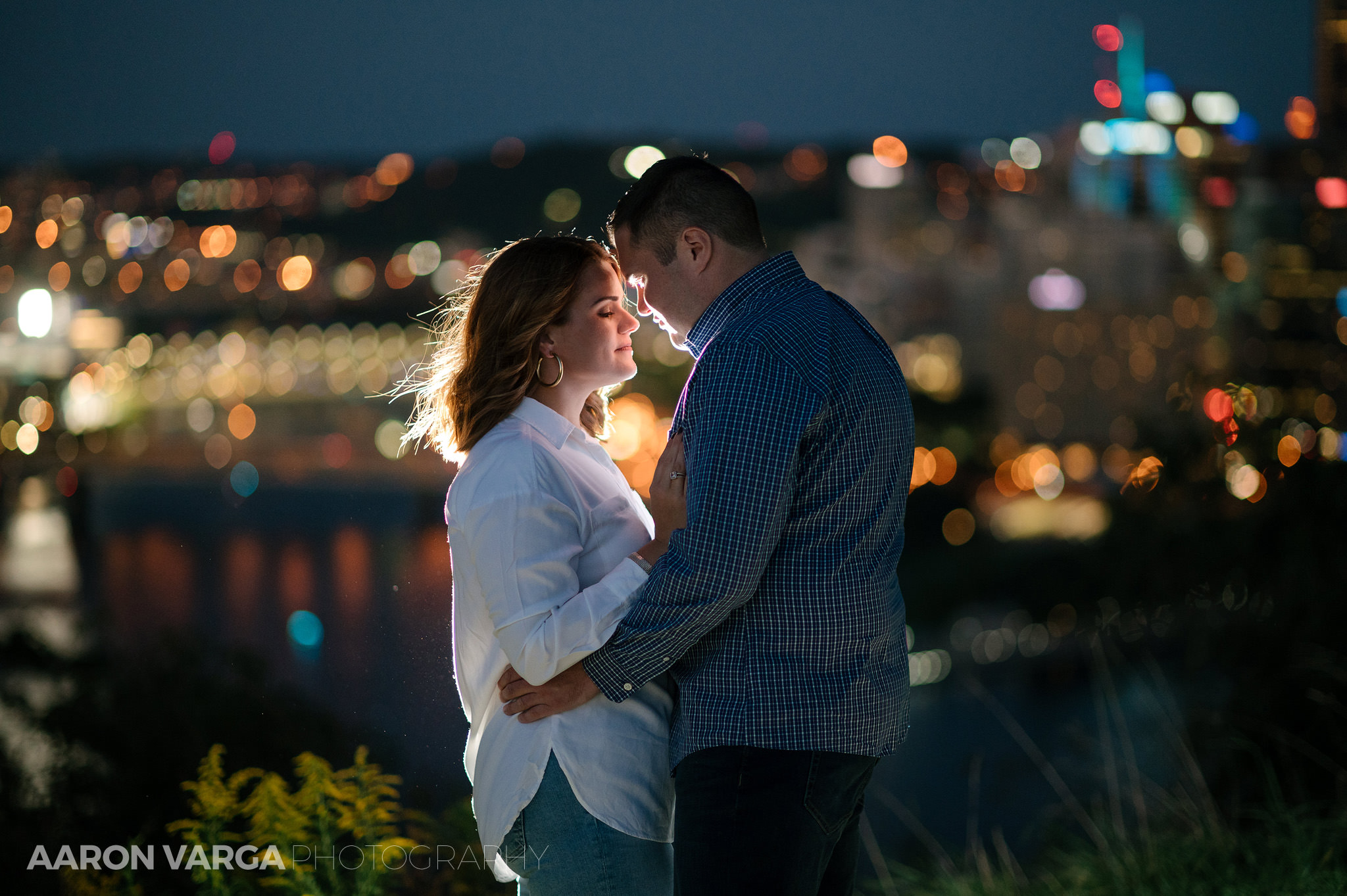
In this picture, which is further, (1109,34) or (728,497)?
(1109,34)

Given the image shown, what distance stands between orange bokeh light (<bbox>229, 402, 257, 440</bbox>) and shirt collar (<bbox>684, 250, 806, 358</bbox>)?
6085 cm

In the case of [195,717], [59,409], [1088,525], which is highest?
[195,717]

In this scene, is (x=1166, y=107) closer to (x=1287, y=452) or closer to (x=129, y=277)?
(x=129, y=277)

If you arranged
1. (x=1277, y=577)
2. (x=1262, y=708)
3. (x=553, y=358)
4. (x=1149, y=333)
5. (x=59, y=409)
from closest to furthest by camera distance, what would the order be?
(x=553, y=358) < (x=1262, y=708) < (x=1277, y=577) < (x=59, y=409) < (x=1149, y=333)

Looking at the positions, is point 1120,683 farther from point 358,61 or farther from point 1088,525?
point 1088,525

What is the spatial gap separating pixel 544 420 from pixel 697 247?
36cm

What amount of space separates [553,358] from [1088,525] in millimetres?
56533

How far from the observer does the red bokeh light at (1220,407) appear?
5.62 m

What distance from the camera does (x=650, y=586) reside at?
1.62 meters

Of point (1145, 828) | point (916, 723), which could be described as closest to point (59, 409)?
point (1145, 828)

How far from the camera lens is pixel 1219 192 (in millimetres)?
87500

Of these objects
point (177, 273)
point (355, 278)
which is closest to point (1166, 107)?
point (355, 278)

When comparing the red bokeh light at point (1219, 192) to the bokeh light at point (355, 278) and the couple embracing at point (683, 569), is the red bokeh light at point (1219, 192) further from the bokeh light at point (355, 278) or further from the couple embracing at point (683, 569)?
the couple embracing at point (683, 569)

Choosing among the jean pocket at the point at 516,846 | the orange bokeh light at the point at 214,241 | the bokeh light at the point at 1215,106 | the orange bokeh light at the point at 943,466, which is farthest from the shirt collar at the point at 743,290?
the bokeh light at the point at 1215,106
